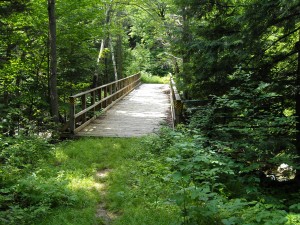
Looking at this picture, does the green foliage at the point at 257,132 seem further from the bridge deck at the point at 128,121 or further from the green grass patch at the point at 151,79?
the green grass patch at the point at 151,79

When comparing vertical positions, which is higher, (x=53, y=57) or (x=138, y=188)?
(x=53, y=57)

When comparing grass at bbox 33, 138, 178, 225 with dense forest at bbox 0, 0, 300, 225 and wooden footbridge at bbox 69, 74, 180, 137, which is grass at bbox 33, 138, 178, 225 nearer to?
dense forest at bbox 0, 0, 300, 225

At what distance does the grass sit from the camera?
380 centimetres

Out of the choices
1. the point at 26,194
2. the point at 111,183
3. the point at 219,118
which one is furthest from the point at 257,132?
the point at 26,194

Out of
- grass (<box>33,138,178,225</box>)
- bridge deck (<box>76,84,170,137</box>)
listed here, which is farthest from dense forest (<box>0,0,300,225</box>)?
bridge deck (<box>76,84,170,137</box>)

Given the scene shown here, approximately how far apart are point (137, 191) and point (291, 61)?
4.44 meters

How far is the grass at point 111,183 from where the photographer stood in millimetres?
3799

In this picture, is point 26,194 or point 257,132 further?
point 257,132

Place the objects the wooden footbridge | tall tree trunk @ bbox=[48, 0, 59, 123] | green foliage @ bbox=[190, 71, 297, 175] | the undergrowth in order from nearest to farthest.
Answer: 1. the undergrowth
2. green foliage @ bbox=[190, 71, 297, 175]
3. tall tree trunk @ bbox=[48, 0, 59, 123]
4. the wooden footbridge

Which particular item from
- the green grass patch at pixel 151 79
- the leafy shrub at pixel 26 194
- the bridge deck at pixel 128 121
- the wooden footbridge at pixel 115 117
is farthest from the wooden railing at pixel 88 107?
the green grass patch at pixel 151 79

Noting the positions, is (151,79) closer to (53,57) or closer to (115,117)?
(115,117)

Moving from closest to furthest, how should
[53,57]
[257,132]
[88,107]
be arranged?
[257,132]
[53,57]
[88,107]

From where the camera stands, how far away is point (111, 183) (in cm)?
508

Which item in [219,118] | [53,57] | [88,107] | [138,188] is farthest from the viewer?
[88,107]
